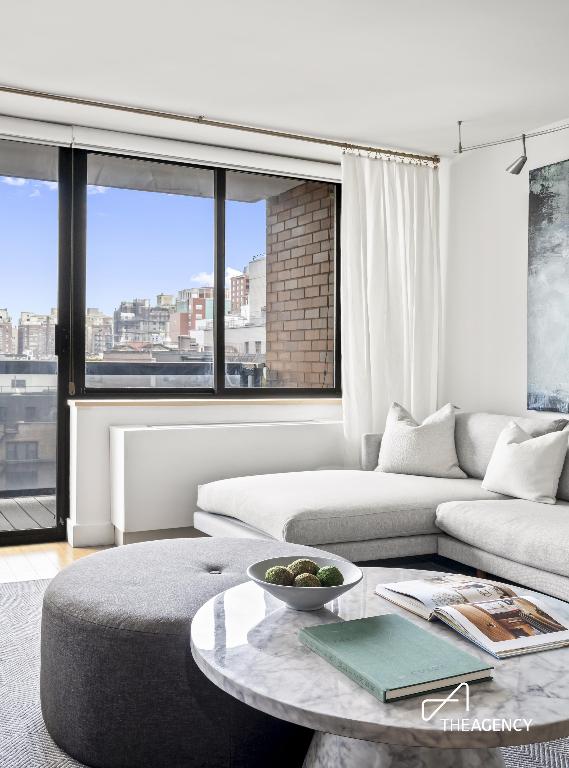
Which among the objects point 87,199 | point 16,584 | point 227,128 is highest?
point 227,128

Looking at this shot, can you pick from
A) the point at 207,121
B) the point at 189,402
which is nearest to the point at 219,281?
the point at 189,402

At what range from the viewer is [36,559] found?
3.98 m

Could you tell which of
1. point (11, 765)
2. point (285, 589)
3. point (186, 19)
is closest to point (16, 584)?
point (11, 765)

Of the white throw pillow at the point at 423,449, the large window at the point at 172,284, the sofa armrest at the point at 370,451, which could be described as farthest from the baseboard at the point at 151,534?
the white throw pillow at the point at 423,449

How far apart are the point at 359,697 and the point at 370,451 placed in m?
3.02

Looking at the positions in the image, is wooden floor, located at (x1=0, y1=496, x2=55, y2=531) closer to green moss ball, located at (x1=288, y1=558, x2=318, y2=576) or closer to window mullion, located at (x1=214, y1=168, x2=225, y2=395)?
window mullion, located at (x1=214, y1=168, x2=225, y2=395)

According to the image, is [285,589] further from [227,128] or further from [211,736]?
[227,128]

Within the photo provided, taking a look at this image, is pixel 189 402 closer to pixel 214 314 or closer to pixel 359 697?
pixel 214 314

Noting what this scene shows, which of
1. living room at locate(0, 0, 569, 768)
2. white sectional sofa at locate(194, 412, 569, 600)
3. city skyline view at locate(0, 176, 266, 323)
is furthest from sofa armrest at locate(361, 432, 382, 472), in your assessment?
city skyline view at locate(0, 176, 266, 323)

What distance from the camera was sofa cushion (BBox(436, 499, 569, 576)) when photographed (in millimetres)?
2793

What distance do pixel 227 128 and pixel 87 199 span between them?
3.04 ft

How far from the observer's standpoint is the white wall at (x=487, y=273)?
14.5 feet

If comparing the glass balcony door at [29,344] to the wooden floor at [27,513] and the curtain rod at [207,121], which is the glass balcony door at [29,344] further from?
the curtain rod at [207,121]

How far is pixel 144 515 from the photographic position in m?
4.07
